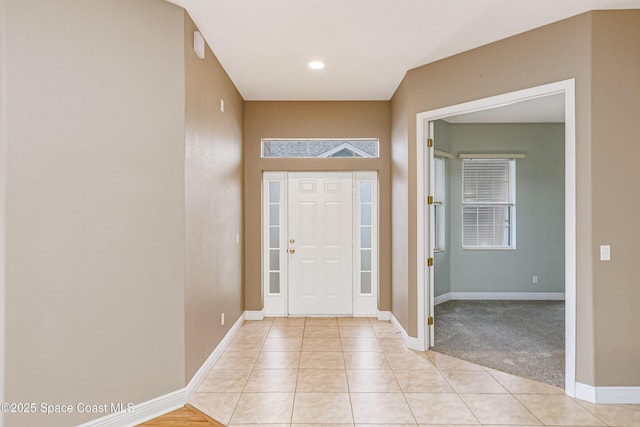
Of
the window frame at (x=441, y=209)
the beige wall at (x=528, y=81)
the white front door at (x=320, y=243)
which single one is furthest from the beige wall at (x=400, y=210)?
the window frame at (x=441, y=209)

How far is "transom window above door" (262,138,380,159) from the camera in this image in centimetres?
488

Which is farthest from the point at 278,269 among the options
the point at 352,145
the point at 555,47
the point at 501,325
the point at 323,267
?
the point at 555,47

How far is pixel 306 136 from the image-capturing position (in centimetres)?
484

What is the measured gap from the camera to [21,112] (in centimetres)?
193

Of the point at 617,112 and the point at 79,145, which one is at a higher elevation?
the point at 617,112

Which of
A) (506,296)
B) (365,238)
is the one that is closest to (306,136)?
(365,238)

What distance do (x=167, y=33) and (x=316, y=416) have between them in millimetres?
2865

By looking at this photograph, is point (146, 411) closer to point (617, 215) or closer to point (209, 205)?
point (209, 205)

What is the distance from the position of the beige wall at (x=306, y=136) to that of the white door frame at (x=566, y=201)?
114 cm

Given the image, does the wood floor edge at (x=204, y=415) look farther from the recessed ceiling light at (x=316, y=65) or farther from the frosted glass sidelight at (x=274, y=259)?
the recessed ceiling light at (x=316, y=65)

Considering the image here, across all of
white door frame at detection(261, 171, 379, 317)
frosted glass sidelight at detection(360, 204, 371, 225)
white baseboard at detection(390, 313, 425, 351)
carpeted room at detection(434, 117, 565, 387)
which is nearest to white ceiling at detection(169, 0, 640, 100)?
white door frame at detection(261, 171, 379, 317)

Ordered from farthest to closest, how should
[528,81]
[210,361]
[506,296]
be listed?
[506,296] < [210,361] < [528,81]

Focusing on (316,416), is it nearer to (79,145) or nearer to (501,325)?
(79,145)

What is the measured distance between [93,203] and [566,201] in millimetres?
3361
